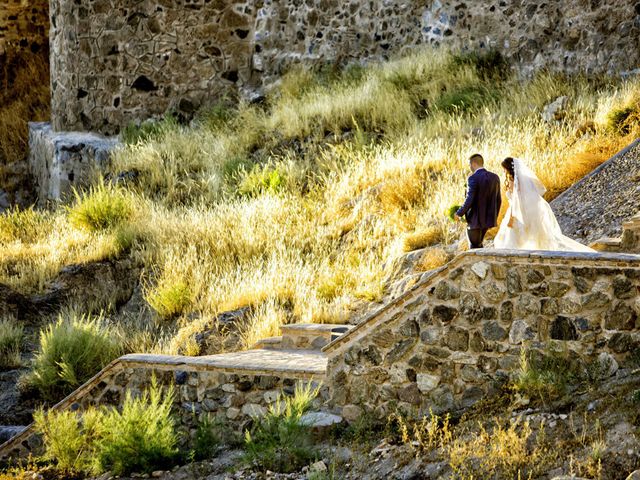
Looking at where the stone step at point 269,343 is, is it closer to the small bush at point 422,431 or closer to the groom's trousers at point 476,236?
the groom's trousers at point 476,236

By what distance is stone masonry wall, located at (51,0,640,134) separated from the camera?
2189 cm

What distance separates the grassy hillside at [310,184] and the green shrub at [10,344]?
1.45 metres

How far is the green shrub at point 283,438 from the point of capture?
10.1 m

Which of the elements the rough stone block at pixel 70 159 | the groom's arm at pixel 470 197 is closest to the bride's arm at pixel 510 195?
the groom's arm at pixel 470 197

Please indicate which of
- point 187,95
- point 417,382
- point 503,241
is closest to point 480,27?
point 187,95

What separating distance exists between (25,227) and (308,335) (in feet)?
26.4

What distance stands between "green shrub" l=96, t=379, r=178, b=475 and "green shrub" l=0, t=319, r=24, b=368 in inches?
169

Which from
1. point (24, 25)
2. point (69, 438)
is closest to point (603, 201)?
point (69, 438)

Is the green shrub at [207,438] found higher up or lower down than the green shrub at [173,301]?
lower down

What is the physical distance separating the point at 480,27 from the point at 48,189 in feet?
27.8

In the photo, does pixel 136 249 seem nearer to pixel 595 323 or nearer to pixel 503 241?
pixel 503 241

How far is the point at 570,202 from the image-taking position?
46.3 feet

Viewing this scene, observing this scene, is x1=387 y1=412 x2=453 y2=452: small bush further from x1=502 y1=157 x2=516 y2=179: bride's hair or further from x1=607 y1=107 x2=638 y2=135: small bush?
x1=607 y1=107 x2=638 y2=135: small bush

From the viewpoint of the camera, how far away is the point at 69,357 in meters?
14.1
